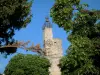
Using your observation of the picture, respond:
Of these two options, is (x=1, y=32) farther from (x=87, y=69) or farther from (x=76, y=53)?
(x=87, y=69)

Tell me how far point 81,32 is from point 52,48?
3835 centimetres

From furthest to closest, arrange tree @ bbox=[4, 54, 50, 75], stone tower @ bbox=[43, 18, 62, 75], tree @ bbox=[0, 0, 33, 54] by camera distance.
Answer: stone tower @ bbox=[43, 18, 62, 75], tree @ bbox=[4, 54, 50, 75], tree @ bbox=[0, 0, 33, 54]

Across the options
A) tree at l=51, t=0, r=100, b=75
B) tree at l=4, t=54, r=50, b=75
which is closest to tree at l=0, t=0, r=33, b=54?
tree at l=51, t=0, r=100, b=75

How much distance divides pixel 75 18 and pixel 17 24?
16.4ft

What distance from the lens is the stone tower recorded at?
61575 mm

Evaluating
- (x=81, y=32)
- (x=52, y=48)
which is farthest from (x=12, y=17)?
(x=52, y=48)

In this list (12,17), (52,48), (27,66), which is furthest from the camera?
(52,48)

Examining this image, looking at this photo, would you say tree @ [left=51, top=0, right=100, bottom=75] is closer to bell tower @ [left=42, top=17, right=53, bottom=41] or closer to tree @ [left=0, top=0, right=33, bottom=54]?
tree @ [left=0, top=0, right=33, bottom=54]

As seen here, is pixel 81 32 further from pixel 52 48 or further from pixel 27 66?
pixel 52 48

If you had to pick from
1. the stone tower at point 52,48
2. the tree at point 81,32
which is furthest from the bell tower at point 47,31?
the tree at point 81,32

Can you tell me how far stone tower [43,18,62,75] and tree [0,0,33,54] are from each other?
117ft

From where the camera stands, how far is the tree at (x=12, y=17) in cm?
2314

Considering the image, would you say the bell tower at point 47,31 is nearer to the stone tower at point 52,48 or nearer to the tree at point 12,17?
the stone tower at point 52,48

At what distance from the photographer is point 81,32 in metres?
26.3
